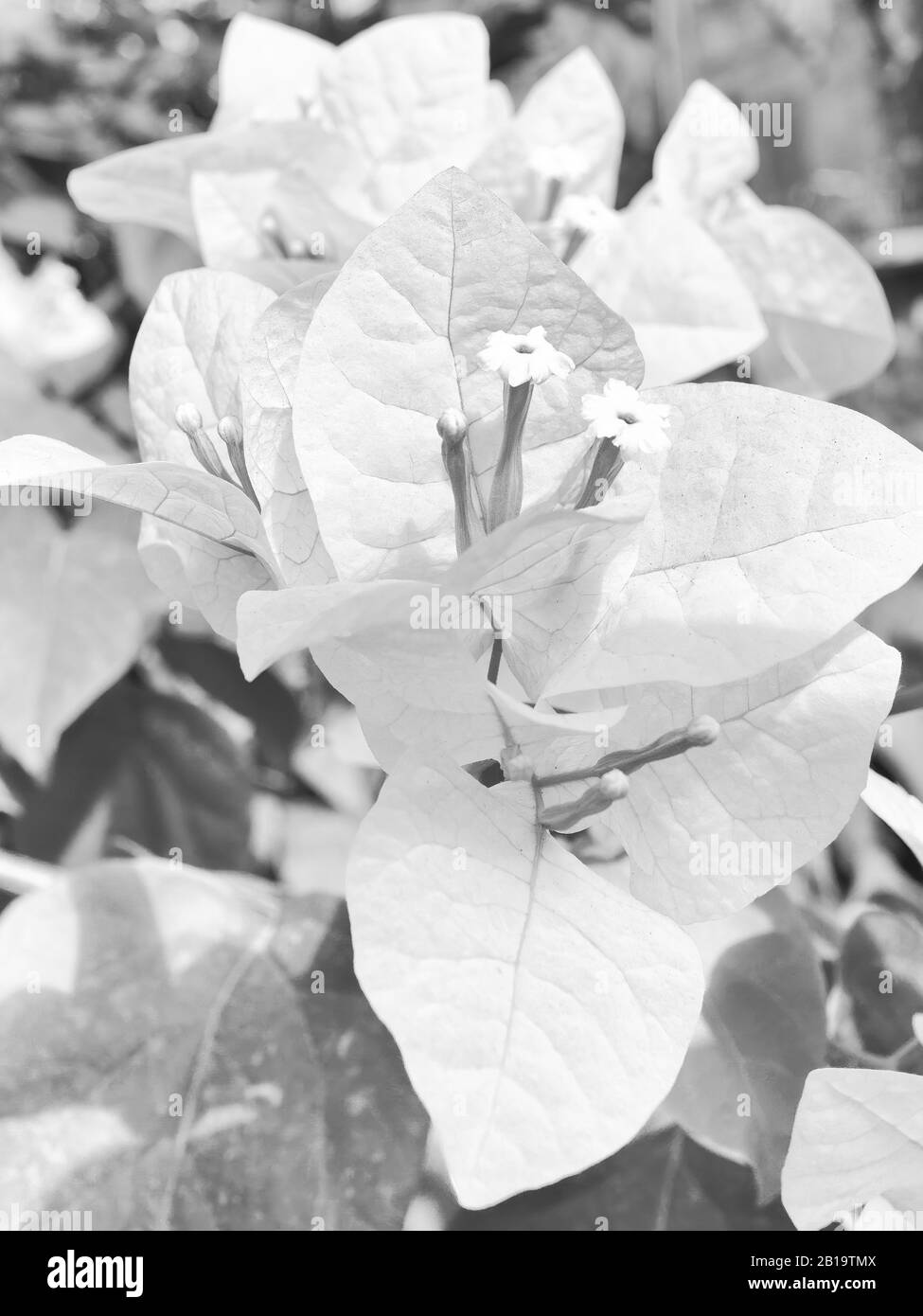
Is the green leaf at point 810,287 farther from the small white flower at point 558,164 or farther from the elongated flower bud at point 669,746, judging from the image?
the elongated flower bud at point 669,746

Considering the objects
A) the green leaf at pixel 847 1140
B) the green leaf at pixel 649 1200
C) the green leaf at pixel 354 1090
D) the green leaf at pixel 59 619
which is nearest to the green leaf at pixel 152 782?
the green leaf at pixel 59 619

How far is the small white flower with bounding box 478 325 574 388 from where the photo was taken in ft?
1.17

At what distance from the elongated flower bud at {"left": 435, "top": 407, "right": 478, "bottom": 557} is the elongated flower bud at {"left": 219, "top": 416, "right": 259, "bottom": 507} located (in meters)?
0.07

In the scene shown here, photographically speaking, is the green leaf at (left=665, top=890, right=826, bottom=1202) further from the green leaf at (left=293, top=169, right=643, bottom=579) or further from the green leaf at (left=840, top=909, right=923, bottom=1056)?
the green leaf at (left=293, top=169, right=643, bottom=579)

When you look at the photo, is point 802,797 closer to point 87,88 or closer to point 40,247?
point 40,247

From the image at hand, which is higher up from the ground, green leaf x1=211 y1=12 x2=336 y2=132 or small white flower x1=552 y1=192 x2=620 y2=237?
green leaf x1=211 y1=12 x2=336 y2=132

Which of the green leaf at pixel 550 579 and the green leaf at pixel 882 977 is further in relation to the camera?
the green leaf at pixel 882 977

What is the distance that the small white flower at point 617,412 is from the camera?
37cm

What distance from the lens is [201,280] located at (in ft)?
1.44

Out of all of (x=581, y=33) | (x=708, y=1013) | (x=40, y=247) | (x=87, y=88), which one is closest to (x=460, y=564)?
(x=708, y=1013)

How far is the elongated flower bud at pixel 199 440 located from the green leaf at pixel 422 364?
48 millimetres
